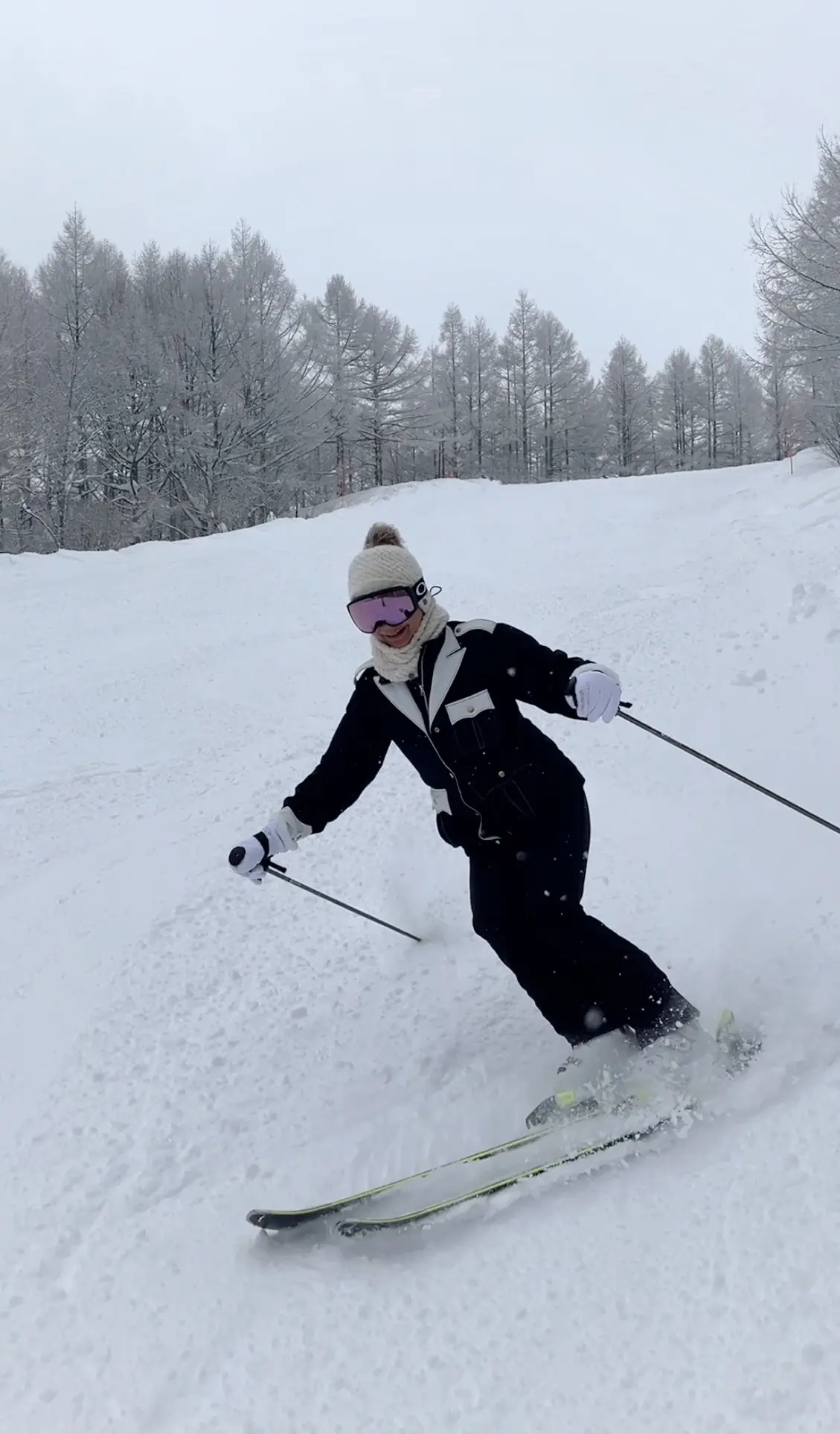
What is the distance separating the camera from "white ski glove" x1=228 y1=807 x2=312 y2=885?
303cm

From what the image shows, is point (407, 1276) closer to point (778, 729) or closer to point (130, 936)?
point (130, 936)

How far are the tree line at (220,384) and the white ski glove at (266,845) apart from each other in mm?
17697

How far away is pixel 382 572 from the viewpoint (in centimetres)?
286

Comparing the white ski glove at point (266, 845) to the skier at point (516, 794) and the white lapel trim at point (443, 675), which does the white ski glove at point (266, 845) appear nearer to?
the skier at point (516, 794)

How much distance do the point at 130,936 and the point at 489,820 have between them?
2246 mm

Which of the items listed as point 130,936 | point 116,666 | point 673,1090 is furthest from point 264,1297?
point 116,666

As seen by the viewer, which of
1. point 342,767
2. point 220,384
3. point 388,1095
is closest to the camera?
point 388,1095

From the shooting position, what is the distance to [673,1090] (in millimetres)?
2613

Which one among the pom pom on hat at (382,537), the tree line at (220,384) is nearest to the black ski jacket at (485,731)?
the pom pom on hat at (382,537)

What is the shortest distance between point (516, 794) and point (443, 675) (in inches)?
18.7

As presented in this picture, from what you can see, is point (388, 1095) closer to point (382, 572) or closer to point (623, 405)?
point (382, 572)

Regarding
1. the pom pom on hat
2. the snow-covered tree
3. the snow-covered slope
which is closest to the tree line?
the snow-covered tree

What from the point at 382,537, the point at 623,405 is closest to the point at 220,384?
the point at 623,405

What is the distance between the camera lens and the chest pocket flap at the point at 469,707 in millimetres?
2844
